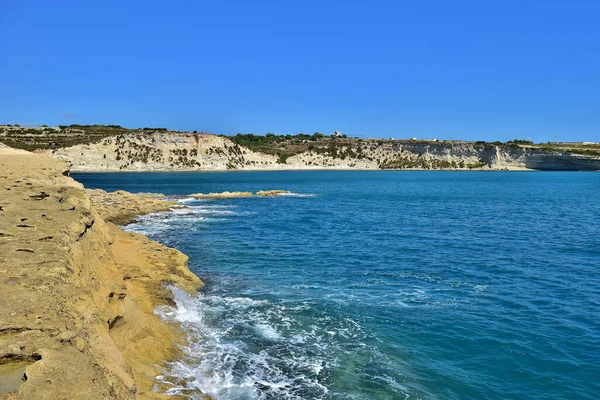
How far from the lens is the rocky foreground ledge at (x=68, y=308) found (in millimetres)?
5805

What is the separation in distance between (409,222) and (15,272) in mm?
34931

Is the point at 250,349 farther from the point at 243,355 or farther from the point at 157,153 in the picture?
the point at 157,153

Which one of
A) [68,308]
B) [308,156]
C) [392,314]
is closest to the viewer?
[68,308]

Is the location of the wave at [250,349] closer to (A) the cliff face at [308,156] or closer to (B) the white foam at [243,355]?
(B) the white foam at [243,355]

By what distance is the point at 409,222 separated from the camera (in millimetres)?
39625

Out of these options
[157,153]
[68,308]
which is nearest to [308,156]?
[157,153]

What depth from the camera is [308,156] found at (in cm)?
18500

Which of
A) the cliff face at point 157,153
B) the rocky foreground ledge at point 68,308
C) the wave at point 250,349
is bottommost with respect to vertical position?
the wave at point 250,349

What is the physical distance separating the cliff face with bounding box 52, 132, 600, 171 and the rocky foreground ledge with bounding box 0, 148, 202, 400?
123642 mm

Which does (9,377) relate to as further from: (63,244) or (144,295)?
(144,295)

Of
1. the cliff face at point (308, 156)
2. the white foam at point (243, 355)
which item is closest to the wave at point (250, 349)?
the white foam at point (243, 355)

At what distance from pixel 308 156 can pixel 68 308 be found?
587 ft

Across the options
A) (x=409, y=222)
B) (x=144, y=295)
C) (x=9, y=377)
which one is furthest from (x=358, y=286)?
(x=409, y=222)

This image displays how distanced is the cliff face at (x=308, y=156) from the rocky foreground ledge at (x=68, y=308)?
12364 centimetres
